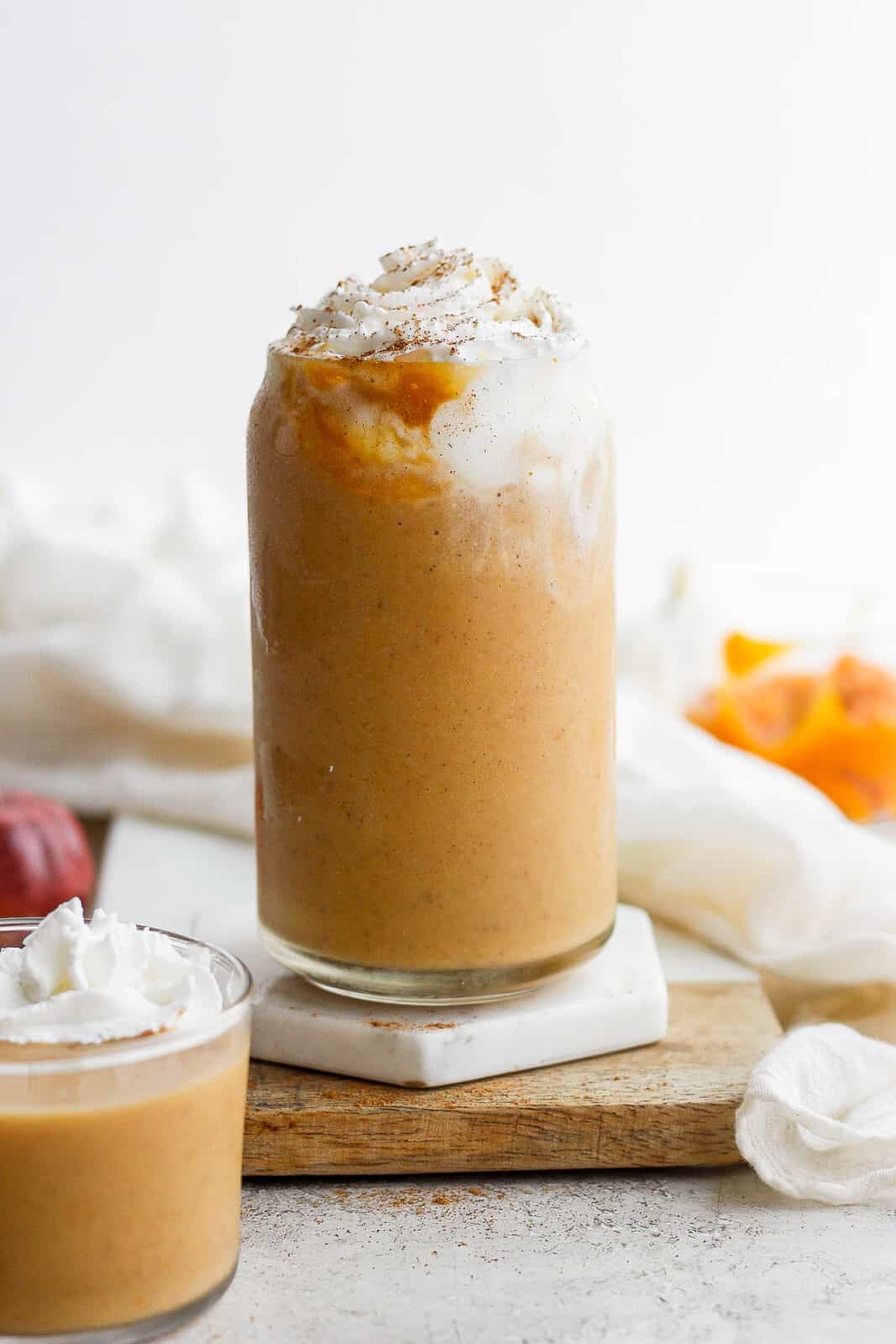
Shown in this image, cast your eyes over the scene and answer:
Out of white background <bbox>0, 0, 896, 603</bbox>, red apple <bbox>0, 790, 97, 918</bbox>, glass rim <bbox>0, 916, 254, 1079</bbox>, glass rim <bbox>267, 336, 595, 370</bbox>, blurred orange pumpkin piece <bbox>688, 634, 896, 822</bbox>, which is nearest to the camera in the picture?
glass rim <bbox>0, 916, 254, 1079</bbox>

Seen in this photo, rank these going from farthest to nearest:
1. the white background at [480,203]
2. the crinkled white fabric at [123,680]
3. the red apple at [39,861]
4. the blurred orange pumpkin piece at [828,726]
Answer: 1. the white background at [480,203]
2. the blurred orange pumpkin piece at [828,726]
3. the crinkled white fabric at [123,680]
4. the red apple at [39,861]

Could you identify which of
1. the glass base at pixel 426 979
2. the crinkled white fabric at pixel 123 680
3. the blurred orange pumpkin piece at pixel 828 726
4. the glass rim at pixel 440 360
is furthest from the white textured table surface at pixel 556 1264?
the blurred orange pumpkin piece at pixel 828 726

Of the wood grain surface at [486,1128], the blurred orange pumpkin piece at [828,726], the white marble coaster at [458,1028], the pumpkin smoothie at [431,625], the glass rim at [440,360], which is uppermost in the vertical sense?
the glass rim at [440,360]

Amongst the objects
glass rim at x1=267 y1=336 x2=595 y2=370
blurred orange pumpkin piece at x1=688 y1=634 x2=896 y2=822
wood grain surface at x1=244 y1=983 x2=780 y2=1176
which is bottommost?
blurred orange pumpkin piece at x1=688 y1=634 x2=896 y2=822

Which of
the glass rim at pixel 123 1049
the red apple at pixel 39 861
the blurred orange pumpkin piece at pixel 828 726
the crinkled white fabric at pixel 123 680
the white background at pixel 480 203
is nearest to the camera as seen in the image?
the glass rim at pixel 123 1049

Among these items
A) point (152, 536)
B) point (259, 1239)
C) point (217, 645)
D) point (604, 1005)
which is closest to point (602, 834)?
point (604, 1005)

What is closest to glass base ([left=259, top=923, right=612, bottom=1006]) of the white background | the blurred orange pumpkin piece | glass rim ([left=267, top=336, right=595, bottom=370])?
glass rim ([left=267, top=336, right=595, bottom=370])

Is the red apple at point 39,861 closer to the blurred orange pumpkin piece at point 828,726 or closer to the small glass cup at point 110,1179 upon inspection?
the small glass cup at point 110,1179

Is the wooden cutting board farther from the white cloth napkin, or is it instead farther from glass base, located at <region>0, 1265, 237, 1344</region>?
glass base, located at <region>0, 1265, 237, 1344</region>
